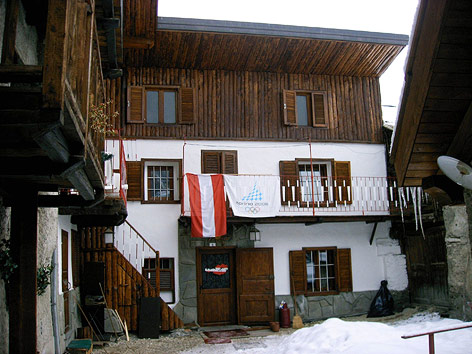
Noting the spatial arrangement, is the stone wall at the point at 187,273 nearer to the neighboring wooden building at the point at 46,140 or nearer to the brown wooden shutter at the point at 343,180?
the neighboring wooden building at the point at 46,140

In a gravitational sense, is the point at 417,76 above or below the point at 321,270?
above

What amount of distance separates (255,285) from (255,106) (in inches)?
209

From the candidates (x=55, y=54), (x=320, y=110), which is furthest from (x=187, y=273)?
(x=55, y=54)

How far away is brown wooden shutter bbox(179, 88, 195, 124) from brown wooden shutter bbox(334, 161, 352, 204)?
15.1ft

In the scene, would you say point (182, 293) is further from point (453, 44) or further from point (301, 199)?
point (453, 44)

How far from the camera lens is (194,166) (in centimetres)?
1516

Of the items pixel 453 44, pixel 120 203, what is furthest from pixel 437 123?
pixel 120 203

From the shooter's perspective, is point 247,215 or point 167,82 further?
point 167,82

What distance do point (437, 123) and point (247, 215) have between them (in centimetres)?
922

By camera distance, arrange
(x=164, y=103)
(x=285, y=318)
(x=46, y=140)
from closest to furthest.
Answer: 1. (x=46, y=140)
2. (x=285, y=318)
3. (x=164, y=103)

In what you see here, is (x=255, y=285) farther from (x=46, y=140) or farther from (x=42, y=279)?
(x=46, y=140)

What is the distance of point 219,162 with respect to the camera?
15.3 m

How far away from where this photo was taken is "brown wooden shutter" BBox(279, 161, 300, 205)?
15.5 meters

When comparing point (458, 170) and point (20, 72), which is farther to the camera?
point (458, 170)
